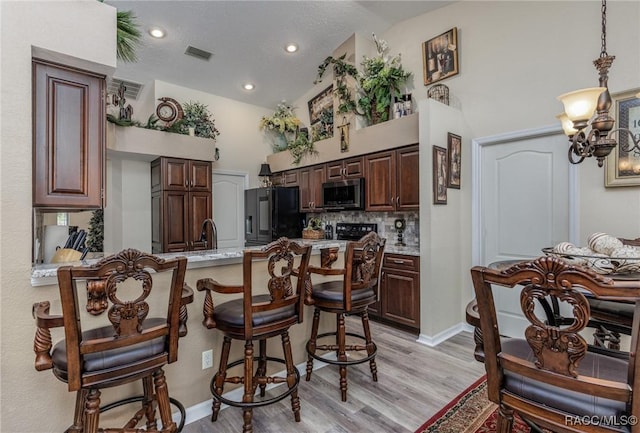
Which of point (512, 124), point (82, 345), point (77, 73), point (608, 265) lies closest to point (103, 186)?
point (77, 73)

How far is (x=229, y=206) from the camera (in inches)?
221

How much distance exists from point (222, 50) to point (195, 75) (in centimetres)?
72

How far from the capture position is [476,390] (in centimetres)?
239

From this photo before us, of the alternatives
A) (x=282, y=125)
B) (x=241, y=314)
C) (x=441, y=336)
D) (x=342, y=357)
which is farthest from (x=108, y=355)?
(x=282, y=125)

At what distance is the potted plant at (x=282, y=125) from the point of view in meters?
5.73

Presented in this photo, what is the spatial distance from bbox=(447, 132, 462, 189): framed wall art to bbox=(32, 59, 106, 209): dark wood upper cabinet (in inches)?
128

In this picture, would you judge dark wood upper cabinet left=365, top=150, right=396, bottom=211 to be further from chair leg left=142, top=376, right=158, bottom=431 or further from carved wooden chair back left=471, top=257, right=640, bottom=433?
chair leg left=142, top=376, right=158, bottom=431

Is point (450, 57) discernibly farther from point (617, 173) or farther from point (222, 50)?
point (222, 50)

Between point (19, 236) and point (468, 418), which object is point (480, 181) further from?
point (19, 236)

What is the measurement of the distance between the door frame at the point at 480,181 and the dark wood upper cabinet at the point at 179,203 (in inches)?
145

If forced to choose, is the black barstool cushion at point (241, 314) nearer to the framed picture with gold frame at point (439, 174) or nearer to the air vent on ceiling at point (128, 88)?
the framed picture with gold frame at point (439, 174)

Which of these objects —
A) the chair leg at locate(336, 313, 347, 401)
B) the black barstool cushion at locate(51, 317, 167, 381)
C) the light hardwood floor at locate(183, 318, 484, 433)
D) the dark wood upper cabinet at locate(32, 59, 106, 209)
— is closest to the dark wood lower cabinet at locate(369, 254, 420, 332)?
the light hardwood floor at locate(183, 318, 484, 433)

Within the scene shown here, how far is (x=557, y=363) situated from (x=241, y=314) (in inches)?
57.0

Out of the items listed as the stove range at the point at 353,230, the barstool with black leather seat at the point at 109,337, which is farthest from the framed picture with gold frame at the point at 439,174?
the barstool with black leather seat at the point at 109,337
